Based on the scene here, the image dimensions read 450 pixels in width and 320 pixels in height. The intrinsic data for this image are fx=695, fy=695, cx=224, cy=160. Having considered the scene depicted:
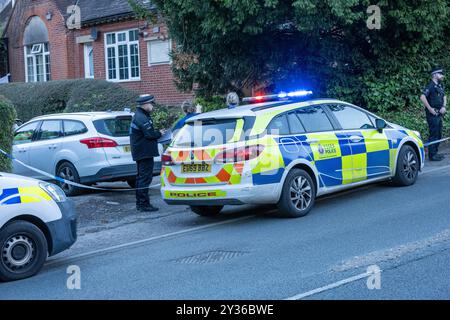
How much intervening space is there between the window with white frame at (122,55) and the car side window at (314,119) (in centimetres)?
1523

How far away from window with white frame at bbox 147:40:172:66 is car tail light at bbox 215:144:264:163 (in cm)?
1475

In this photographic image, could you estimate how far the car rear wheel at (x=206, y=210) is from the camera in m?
10.3

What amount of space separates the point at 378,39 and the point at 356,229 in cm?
764

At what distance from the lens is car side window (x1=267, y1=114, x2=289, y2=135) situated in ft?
31.1

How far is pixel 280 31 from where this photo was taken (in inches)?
595

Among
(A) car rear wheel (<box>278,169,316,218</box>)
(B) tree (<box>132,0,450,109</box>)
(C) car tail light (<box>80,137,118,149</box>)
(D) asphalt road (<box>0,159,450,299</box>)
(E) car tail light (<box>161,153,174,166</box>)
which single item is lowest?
(D) asphalt road (<box>0,159,450,299</box>)

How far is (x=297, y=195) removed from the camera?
31.1 feet

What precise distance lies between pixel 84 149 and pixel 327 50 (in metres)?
5.68

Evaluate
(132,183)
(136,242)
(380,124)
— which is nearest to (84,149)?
(132,183)

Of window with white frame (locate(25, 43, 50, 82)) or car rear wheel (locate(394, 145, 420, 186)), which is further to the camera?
window with white frame (locate(25, 43, 50, 82))

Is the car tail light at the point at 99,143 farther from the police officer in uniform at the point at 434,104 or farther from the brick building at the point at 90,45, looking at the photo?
the brick building at the point at 90,45

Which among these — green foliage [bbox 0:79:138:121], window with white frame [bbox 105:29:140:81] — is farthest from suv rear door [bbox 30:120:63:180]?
window with white frame [bbox 105:29:140:81]

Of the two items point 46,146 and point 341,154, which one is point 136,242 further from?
point 46,146

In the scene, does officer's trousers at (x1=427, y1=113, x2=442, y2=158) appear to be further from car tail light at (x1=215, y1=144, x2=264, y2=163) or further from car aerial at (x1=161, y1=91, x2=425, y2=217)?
car tail light at (x1=215, y1=144, x2=264, y2=163)
